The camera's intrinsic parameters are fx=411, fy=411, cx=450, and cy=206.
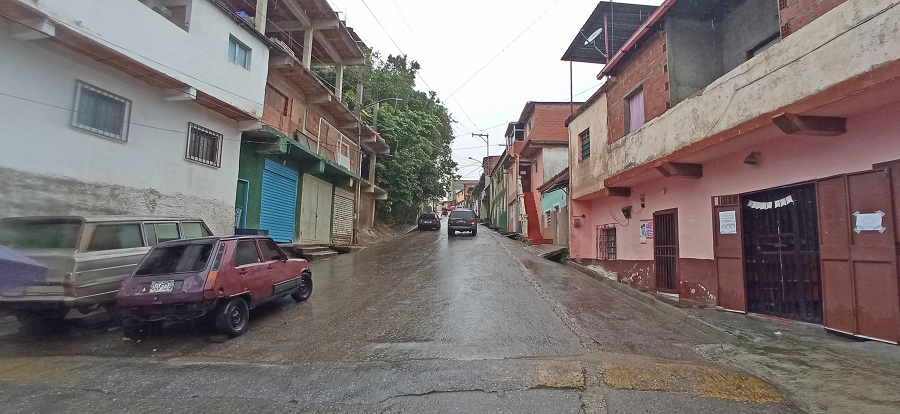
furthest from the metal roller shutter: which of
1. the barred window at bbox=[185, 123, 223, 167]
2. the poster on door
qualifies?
the poster on door

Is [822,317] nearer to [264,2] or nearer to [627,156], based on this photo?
[627,156]

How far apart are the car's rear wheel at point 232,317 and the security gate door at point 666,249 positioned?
8.89 m

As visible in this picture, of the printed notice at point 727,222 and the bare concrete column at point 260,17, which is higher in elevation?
the bare concrete column at point 260,17

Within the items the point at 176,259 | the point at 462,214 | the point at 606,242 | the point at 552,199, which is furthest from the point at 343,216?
the point at 176,259

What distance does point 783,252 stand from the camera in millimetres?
6719

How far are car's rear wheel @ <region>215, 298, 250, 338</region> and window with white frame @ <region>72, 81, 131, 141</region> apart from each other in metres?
4.70

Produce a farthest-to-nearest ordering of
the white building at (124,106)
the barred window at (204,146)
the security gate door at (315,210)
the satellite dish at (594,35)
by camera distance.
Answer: the security gate door at (315,210)
the satellite dish at (594,35)
the barred window at (204,146)
the white building at (124,106)

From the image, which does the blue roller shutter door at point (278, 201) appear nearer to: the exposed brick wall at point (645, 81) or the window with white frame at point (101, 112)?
the window with white frame at point (101, 112)

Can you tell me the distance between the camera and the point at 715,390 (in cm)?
394

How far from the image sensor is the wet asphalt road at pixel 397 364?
3762 millimetres

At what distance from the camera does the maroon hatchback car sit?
5480mm

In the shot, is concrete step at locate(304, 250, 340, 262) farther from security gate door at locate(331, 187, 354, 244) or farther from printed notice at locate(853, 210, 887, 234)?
printed notice at locate(853, 210, 887, 234)

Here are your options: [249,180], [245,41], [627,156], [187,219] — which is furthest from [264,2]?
[627,156]

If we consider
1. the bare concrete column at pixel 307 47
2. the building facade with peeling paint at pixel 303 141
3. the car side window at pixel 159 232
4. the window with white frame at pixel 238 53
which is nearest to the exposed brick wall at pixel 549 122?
Answer: the building facade with peeling paint at pixel 303 141
